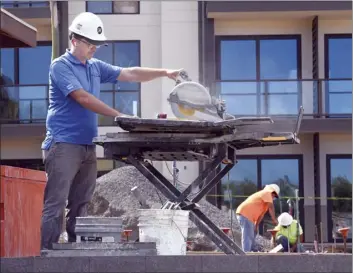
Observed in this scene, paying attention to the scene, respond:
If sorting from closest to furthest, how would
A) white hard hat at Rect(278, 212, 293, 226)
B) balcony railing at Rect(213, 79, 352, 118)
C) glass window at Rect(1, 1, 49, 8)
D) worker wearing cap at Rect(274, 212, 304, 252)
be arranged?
worker wearing cap at Rect(274, 212, 304, 252), white hard hat at Rect(278, 212, 293, 226), balcony railing at Rect(213, 79, 352, 118), glass window at Rect(1, 1, 49, 8)

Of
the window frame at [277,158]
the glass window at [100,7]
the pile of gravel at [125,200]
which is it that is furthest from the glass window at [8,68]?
the window frame at [277,158]

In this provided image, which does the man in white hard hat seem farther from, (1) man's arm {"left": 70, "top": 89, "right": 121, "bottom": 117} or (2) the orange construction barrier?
(2) the orange construction barrier

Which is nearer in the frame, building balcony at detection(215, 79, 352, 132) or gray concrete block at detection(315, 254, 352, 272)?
gray concrete block at detection(315, 254, 352, 272)

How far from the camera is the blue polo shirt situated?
20.4 feet

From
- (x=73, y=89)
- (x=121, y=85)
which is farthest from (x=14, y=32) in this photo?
(x=121, y=85)

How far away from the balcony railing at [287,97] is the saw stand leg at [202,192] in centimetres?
1736

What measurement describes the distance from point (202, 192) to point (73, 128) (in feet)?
3.30

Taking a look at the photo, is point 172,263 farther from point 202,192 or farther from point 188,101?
point 188,101

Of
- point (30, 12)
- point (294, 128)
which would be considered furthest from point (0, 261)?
point (30, 12)

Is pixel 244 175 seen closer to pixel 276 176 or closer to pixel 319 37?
pixel 276 176

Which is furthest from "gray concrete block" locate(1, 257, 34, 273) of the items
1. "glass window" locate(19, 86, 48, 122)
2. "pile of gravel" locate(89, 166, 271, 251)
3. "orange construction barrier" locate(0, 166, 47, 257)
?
"glass window" locate(19, 86, 48, 122)

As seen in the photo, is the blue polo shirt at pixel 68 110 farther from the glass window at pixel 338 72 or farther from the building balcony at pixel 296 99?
the glass window at pixel 338 72

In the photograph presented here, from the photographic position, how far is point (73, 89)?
6.18m

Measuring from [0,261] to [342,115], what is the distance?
19.6m
